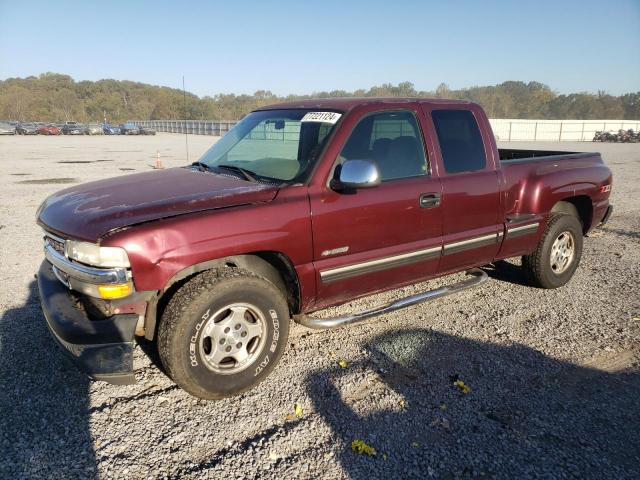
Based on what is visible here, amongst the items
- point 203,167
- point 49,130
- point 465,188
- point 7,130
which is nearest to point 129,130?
point 49,130

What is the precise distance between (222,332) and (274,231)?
72 cm

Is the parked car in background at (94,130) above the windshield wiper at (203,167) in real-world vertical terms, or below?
above

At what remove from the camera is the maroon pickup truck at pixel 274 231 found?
2592 millimetres

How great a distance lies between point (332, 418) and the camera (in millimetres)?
2730

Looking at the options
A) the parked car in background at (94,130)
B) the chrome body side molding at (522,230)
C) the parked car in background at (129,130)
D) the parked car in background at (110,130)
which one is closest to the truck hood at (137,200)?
the chrome body side molding at (522,230)

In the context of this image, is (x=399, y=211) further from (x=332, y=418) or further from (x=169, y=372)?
(x=169, y=372)

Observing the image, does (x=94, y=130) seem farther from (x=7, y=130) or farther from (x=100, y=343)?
(x=100, y=343)

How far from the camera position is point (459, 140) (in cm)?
402

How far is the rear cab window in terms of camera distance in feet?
12.7

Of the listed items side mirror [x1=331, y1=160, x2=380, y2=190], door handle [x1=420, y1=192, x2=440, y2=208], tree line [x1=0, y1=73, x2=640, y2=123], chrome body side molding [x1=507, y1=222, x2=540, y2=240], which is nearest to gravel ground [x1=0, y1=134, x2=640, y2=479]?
chrome body side molding [x1=507, y1=222, x2=540, y2=240]

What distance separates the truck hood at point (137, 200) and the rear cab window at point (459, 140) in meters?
1.65

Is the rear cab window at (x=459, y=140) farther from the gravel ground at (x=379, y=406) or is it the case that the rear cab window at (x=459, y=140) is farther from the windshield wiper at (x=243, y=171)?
the windshield wiper at (x=243, y=171)

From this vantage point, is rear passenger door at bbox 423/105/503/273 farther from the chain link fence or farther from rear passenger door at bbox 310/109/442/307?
the chain link fence

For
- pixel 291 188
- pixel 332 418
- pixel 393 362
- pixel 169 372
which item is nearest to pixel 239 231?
pixel 291 188
